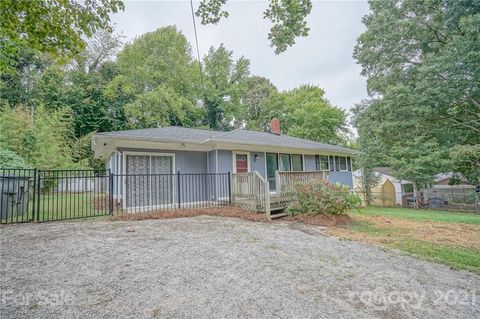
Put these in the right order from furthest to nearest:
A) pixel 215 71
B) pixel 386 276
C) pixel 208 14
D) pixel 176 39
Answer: pixel 215 71 < pixel 176 39 < pixel 208 14 < pixel 386 276

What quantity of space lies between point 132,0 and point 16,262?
489cm

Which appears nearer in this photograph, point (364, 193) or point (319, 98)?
point (364, 193)

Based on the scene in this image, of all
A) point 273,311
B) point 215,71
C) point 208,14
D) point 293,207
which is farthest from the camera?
point 215,71

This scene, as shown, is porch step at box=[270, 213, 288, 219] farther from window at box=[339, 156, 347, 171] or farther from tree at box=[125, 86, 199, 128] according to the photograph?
tree at box=[125, 86, 199, 128]

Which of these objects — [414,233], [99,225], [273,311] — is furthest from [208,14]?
[414,233]

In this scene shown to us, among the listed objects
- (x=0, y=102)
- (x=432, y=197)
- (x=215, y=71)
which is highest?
(x=215, y=71)

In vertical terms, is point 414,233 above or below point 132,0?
below

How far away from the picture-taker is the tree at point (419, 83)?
1334 centimetres

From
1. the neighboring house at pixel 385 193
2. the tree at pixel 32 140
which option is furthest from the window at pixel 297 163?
the tree at pixel 32 140

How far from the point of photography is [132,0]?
471 cm

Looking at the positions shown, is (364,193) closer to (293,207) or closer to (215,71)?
(293,207)

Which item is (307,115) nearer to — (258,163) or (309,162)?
(309,162)

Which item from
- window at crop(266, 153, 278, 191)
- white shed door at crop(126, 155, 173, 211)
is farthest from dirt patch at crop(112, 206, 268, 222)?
window at crop(266, 153, 278, 191)

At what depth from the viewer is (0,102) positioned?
19484mm
